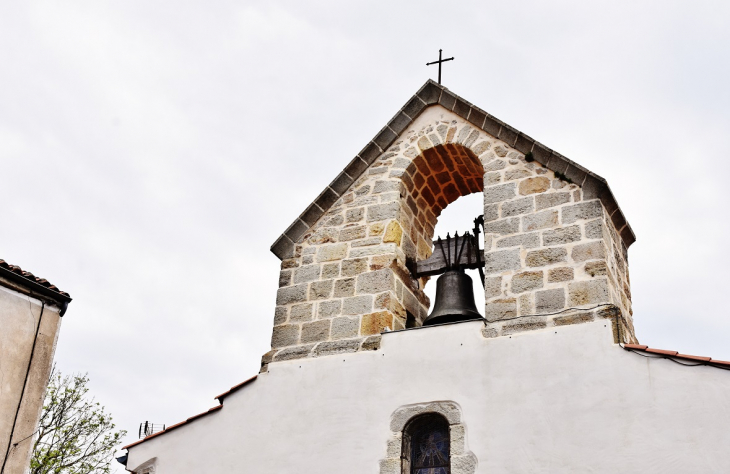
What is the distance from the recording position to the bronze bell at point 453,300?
7117 mm

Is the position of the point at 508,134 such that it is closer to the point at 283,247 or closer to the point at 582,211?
the point at 582,211

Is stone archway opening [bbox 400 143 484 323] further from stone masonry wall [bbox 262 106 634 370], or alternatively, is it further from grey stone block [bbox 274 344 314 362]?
grey stone block [bbox 274 344 314 362]

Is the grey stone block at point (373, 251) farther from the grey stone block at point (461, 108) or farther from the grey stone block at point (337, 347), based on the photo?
the grey stone block at point (461, 108)

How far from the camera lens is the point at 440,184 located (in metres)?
8.30

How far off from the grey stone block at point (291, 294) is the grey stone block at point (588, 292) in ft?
7.80

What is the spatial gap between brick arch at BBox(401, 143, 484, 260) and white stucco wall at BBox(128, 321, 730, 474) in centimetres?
149

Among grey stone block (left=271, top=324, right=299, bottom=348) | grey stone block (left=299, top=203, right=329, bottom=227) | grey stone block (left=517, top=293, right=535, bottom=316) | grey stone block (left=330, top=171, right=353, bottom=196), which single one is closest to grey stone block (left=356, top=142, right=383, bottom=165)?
grey stone block (left=330, top=171, right=353, bottom=196)

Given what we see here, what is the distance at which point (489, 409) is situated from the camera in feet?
20.3

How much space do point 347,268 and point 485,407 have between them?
195cm

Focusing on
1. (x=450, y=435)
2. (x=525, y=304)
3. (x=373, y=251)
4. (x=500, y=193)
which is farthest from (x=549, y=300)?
(x=373, y=251)

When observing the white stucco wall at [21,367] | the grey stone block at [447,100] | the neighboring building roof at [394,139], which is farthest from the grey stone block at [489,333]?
the white stucco wall at [21,367]

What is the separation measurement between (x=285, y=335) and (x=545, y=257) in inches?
92.8

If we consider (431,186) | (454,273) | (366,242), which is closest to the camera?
(454,273)

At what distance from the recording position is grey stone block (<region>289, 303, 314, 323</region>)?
24.5ft
